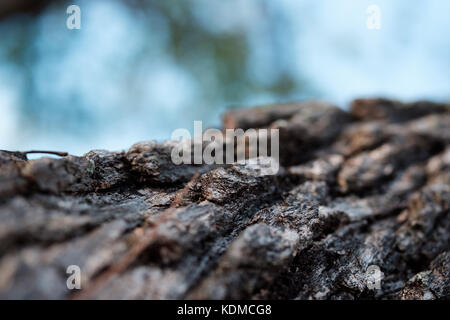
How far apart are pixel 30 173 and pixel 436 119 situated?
7.41 metres

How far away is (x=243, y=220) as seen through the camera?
337 cm

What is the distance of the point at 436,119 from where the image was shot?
19.9 feet

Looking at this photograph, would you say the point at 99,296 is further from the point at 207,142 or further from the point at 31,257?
the point at 207,142

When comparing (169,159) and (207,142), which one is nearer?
(169,159)

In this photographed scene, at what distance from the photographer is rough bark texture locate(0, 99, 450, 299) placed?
2.36 metres

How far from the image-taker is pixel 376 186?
16.1 ft

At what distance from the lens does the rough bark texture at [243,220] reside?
7.73 ft
